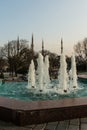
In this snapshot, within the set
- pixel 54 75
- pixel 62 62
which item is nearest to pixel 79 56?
pixel 54 75

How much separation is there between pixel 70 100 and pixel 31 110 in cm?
161

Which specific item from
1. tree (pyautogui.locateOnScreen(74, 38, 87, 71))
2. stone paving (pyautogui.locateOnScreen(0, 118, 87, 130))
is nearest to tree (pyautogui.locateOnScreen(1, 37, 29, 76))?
tree (pyautogui.locateOnScreen(74, 38, 87, 71))

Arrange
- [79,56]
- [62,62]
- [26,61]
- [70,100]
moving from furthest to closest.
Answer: [79,56] < [26,61] < [62,62] < [70,100]

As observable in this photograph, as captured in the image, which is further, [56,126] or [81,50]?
[81,50]

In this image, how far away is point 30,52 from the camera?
52.4 metres

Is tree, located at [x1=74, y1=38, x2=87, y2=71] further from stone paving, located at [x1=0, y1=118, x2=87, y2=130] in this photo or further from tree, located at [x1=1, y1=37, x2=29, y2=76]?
stone paving, located at [x1=0, y1=118, x2=87, y2=130]

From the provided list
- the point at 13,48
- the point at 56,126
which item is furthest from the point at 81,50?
the point at 56,126

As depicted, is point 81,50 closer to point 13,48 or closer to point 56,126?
point 13,48

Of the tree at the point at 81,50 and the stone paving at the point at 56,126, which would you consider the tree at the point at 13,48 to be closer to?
the tree at the point at 81,50

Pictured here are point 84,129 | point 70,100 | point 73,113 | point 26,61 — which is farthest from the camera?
point 26,61

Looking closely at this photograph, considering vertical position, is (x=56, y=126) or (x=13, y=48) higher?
(x=13, y=48)

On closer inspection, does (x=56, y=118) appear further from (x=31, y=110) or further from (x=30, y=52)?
(x=30, y=52)

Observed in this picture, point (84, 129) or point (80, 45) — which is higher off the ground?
point (80, 45)

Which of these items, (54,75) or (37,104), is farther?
(54,75)
